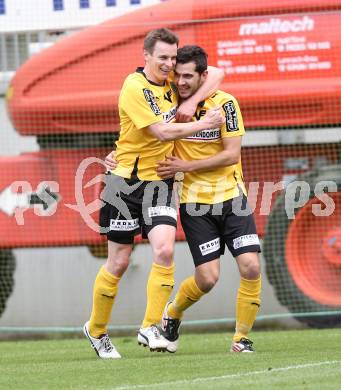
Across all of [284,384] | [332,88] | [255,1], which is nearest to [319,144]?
[332,88]

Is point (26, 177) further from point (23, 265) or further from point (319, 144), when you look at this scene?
point (319, 144)

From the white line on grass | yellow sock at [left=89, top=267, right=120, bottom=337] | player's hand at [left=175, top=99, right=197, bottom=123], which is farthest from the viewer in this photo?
yellow sock at [left=89, top=267, right=120, bottom=337]

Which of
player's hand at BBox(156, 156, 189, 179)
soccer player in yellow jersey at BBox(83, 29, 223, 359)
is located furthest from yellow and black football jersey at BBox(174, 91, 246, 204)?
player's hand at BBox(156, 156, 189, 179)

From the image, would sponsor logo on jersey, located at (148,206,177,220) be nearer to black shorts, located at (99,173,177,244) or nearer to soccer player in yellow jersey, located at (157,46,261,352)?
black shorts, located at (99,173,177,244)

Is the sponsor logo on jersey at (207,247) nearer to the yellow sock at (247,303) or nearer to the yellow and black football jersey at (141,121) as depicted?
the yellow sock at (247,303)

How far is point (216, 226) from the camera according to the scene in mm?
8352

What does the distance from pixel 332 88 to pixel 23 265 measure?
3.36 metres

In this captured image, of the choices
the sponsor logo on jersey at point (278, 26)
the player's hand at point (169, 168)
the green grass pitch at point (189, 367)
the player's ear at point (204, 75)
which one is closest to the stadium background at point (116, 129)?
the sponsor logo on jersey at point (278, 26)

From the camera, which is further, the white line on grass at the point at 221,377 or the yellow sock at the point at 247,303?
the yellow sock at the point at 247,303

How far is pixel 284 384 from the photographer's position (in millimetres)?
6461

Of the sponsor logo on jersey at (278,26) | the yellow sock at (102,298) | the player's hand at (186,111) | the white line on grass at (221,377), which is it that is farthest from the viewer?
the sponsor logo on jersey at (278,26)

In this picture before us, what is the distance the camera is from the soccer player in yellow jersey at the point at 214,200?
26.8 ft

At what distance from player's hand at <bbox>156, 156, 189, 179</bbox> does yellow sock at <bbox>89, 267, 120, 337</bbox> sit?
0.75 m

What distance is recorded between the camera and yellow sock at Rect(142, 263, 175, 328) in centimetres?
798
